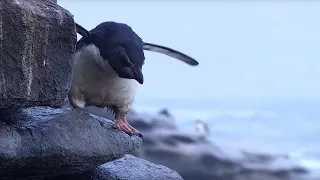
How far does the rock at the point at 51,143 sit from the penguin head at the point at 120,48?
0.63 feet

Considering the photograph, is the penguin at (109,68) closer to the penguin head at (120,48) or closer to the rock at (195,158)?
the penguin head at (120,48)

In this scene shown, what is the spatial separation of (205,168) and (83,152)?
256 inches

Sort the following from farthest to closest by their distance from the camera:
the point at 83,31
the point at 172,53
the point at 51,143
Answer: the point at 172,53 < the point at 83,31 < the point at 51,143

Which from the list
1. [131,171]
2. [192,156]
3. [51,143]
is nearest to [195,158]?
[192,156]

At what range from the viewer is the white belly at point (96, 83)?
2338mm

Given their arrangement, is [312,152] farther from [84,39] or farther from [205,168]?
[84,39]

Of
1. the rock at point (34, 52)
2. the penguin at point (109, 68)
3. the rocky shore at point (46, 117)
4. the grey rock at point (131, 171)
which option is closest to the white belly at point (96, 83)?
the penguin at point (109, 68)

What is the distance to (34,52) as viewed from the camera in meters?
1.82

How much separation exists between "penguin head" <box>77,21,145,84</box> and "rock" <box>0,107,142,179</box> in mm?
192

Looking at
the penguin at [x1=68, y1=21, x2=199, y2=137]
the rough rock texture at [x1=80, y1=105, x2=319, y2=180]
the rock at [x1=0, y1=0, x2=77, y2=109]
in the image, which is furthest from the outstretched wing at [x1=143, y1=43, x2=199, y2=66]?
the rough rock texture at [x1=80, y1=105, x2=319, y2=180]

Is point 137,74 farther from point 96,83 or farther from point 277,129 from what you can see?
point 277,129

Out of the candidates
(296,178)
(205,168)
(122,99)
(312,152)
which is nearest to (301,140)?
(312,152)

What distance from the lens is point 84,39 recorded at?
2.42 m

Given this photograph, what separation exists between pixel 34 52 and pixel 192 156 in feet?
22.2
